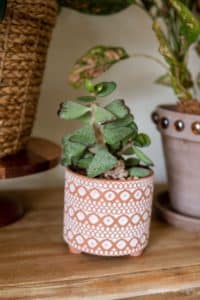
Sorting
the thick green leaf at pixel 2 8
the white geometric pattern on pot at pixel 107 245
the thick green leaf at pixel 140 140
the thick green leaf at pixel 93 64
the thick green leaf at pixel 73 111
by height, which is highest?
the thick green leaf at pixel 2 8

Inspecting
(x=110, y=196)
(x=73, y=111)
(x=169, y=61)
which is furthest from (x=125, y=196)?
(x=169, y=61)

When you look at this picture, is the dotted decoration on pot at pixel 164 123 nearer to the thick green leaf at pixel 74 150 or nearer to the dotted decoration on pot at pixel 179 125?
the dotted decoration on pot at pixel 179 125

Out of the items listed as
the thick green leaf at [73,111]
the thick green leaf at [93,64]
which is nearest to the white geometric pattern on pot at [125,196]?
the thick green leaf at [73,111]

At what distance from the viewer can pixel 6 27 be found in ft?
2.02

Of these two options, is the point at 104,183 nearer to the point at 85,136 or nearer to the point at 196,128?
the point at 85,136

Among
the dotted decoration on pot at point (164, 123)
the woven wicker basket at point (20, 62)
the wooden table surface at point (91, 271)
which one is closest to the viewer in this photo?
the wooden table surface at point (91, 271)

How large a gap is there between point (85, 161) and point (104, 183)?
5 centimetres

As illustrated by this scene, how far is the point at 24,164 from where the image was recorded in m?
0.65

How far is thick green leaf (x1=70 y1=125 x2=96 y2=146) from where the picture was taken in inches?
23.1

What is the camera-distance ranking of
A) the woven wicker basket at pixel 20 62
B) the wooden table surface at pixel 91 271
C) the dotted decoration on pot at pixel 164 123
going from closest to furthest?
the wooden table surface at pixel 91 271 → the woven wicker basket at pixel 20 62 → the dotted decoration on pot at pixel 164 123

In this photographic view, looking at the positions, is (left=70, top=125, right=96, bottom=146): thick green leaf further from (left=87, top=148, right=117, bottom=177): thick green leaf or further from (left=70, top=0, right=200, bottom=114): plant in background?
(left=70, top=0, right=200, bottom=114): plant in background

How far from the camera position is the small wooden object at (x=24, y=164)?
0.64 meters

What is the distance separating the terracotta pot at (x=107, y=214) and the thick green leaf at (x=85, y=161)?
18mm

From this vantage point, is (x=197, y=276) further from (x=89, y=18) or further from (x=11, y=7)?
(x=89, y=18)
